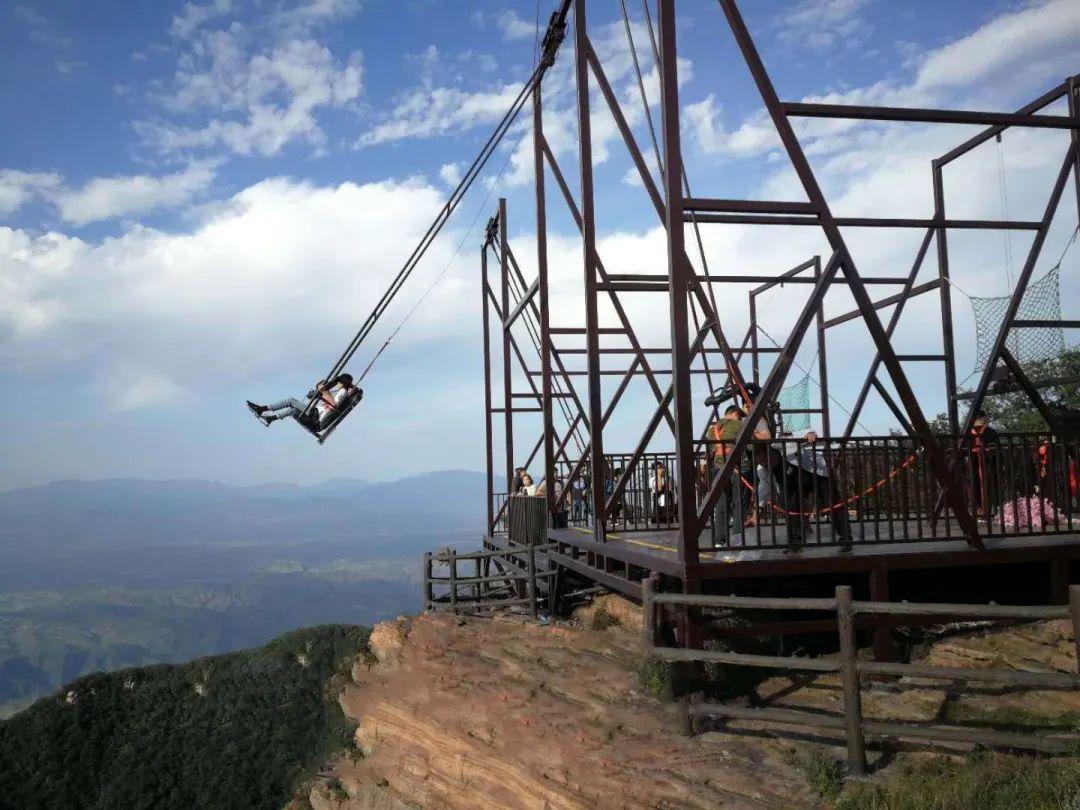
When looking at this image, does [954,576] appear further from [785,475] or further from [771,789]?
[771,789]

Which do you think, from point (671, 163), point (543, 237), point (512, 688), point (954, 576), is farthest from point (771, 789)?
point (543, 237)

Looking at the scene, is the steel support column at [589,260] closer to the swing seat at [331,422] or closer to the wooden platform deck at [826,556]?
the wooden platform deck at [826,556]

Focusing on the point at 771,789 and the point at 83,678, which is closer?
the point at 771,789

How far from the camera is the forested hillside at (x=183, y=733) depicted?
1969cm

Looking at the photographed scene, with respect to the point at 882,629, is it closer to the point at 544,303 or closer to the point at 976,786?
the point at 976,786

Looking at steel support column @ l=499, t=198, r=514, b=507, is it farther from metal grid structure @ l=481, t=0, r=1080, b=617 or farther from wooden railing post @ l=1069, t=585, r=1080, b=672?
wooden railing post @ l=1069, t=585, r=1080, b=672

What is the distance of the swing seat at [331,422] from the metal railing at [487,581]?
10.1 ft

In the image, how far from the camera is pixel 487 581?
16.8m

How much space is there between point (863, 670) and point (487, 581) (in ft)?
34.0

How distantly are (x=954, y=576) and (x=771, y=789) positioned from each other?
16.2 ft

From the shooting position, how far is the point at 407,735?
10797mm

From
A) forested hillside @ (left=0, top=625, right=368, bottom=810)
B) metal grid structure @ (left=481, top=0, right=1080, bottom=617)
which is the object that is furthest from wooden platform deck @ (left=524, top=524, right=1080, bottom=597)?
forested hillside @ (left=0, top=625, right=368, bottom=810)

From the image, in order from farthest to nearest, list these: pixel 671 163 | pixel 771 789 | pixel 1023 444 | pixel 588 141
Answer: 1. pixel 588 141
2. pixel 1023 444
3. pixel 671 163
4. pixel 771 789

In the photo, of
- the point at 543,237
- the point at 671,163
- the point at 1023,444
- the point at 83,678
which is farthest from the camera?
the point at 83,678
